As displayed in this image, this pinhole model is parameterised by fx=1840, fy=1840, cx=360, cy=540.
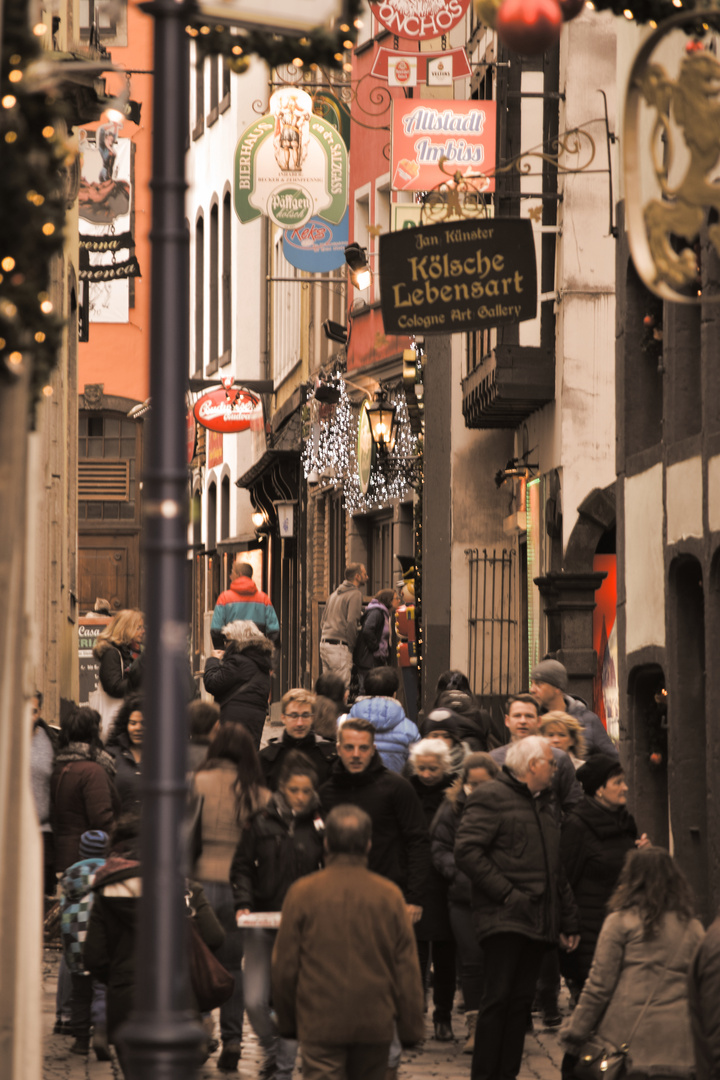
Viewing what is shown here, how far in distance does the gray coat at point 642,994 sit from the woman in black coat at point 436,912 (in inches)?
96.2

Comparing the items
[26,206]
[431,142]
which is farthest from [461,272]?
[431,142]

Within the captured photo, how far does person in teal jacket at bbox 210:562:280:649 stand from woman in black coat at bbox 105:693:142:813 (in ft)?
25.5

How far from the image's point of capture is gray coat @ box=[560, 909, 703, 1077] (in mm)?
6934

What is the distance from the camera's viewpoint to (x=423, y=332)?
10383 mm

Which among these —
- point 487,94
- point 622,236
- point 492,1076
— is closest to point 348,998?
point 492,1076

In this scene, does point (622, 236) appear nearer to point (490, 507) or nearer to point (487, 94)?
point (487, 94)

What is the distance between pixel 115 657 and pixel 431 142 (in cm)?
594

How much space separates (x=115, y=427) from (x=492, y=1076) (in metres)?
41.8

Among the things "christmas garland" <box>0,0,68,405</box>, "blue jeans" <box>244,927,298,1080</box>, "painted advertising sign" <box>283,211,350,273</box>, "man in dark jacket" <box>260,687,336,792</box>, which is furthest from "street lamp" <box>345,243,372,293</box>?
"christmas garland" <box>0,0,68,405</box>

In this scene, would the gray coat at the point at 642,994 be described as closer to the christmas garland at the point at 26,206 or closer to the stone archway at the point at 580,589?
the christmas garland at the point at 26,206

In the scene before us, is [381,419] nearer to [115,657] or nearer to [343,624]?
[343,624]

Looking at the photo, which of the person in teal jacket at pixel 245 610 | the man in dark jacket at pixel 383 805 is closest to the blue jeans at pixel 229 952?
the man in dark jacket at pixel 383 805

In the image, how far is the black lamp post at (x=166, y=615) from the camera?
4.46 metres

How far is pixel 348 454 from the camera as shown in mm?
27344
